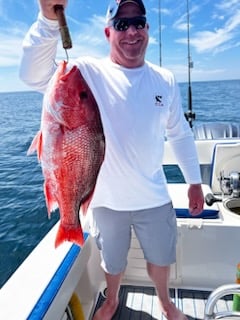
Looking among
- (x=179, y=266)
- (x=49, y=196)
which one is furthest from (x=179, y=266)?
(x=49, y=196)

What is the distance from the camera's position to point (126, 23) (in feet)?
4.86

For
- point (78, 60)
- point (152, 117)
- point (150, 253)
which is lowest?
point (150, 253)

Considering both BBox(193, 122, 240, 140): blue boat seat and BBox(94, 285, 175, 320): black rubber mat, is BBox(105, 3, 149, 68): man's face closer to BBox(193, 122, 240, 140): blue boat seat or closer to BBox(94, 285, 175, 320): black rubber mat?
BBox(94, 285, 175, 320): black rubber mat

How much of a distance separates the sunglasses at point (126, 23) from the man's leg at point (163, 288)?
1269mm

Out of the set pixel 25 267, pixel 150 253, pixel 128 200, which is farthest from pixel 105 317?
pixel 128 200

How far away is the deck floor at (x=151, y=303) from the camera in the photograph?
2.13m

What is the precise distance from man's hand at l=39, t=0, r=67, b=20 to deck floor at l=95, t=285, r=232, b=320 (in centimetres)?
185

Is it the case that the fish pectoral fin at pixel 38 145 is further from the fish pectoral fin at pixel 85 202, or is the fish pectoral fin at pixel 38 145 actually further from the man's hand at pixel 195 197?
the man's hand at pixel 195 197

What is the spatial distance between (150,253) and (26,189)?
544 cm

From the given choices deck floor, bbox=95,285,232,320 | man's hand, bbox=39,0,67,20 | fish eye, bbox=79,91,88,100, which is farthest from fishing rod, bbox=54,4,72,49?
deck floor, bbox=95,285,232,320

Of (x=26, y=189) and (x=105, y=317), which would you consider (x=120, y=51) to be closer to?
(x=105, y=317)

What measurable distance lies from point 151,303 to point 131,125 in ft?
4.55

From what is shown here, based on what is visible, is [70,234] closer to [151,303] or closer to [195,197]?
[195,197]

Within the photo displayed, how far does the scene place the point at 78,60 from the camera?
151 cm
